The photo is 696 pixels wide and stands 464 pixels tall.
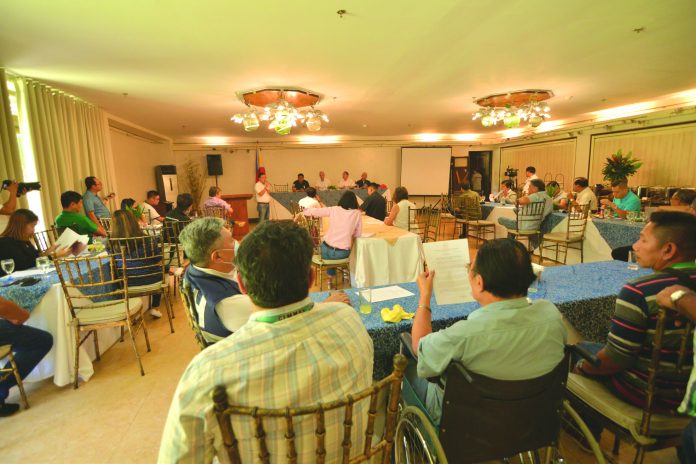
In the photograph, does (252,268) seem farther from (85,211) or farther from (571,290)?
(85,211)

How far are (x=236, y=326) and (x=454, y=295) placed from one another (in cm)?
100

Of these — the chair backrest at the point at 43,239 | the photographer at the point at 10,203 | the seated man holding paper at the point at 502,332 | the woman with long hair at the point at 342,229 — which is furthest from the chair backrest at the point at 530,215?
the photographer at the point at 10,203

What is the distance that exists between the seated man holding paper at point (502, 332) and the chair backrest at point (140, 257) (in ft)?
8.65

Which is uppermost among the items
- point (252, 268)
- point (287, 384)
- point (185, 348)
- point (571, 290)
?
point (252, 268)

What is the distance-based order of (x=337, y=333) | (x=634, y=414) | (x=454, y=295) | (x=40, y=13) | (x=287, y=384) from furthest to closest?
(x=40, y=13) < (x=454, y=295) < (x=634, y=414) < (x=337, y=333) < (x=287, y=384)

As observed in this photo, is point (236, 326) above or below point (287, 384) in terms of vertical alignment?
below

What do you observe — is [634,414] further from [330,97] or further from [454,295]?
[330,97]

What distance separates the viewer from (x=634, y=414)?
1219 mm

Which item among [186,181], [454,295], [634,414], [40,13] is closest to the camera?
[634,414]

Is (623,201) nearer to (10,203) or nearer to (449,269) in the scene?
(449,269)

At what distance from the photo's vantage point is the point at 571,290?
1.77m

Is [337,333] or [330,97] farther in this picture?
[330,97]

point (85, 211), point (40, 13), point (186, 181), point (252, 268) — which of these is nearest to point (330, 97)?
point (40, 13)

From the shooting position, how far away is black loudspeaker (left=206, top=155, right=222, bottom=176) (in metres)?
10.7
